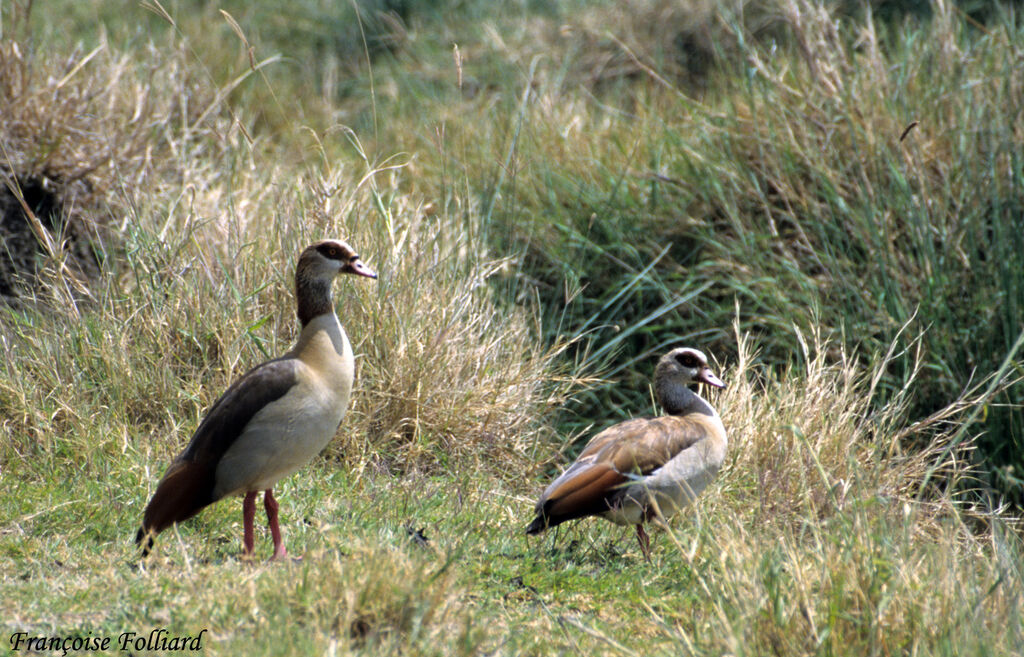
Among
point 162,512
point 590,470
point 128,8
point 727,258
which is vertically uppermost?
point 128,8

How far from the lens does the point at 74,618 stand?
13.0 ft

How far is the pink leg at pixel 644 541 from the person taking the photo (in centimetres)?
497

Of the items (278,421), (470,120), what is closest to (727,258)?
(470,120)

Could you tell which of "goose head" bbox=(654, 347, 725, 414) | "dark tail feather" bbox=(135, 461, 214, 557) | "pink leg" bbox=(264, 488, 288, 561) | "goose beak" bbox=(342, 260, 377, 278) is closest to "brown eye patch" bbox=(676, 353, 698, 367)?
"goose head" bbox=(654, 347, 725, 414)

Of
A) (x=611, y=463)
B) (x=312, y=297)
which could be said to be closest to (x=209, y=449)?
(x=312, y=297)

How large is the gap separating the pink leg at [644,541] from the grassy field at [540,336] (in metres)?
0.11

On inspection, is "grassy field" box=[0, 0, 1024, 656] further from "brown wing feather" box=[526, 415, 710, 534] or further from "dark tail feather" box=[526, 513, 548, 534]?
"brown wing feather" box=[526, 415, 710, 534]

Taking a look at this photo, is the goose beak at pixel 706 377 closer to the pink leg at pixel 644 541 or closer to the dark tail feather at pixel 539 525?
the pink leg at pixel 644 541

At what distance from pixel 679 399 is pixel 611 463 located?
3.07ft

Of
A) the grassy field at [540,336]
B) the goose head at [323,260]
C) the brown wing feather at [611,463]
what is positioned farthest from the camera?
the goose head at [323,260]

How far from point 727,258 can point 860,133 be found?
3.93 ft

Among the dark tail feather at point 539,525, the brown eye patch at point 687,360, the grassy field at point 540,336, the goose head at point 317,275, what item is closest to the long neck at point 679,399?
the brown eye patch at point 687,360

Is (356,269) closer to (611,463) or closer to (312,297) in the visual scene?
(312,297)

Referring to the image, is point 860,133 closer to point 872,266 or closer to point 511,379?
point 872,266
